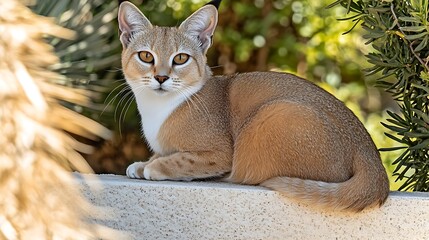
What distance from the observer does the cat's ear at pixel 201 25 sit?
12.9 ft

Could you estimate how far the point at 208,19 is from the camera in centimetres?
397

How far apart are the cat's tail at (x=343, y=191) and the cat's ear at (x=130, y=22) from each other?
1.15m

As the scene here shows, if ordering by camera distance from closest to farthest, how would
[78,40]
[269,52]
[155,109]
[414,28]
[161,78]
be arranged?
1. [414,28]
2. [161,78]
3. [155,109]
4. [78,40]
5. [269,52]

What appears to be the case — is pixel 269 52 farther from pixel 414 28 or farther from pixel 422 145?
pixel 414 28

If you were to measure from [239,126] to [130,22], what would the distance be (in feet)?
2.60

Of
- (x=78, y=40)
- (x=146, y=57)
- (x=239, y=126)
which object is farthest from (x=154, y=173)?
(x=78, y=40)

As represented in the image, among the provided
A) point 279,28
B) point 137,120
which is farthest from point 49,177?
point 279,28

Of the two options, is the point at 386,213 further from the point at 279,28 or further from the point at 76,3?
the point at 279,28

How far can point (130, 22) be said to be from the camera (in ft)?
13.1

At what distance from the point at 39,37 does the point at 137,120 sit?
15.5 feet

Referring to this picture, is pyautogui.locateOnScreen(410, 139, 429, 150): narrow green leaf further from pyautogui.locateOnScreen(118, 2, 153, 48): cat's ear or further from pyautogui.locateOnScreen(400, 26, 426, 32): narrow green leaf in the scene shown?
pyautogui.locateOnScreen(118, 2, 153, 48): cat's ear

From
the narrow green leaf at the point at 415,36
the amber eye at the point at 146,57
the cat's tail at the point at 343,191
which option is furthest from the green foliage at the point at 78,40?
the narrow green leaf at the point at 415,36

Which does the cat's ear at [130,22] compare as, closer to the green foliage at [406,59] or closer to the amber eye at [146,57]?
the amber eye at [146,57]

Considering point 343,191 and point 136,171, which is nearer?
point 343,191
